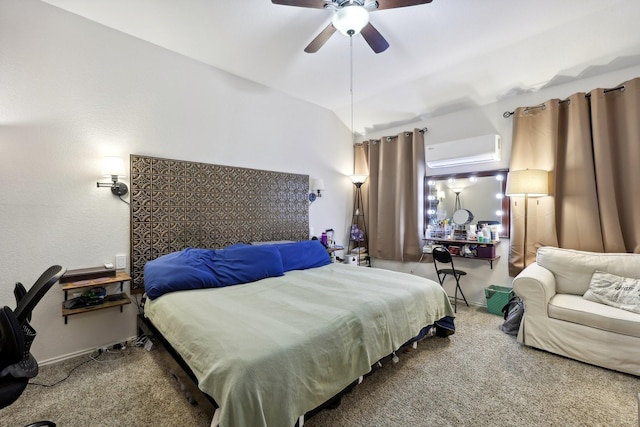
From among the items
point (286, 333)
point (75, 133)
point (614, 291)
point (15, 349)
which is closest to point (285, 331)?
point (286, 333)

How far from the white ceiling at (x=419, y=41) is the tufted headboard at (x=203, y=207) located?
1.26 metres

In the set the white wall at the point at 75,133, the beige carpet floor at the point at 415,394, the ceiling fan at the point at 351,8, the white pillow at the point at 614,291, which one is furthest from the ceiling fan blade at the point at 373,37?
the white pillow at the point at 614,291

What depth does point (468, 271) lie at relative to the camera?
385 cm

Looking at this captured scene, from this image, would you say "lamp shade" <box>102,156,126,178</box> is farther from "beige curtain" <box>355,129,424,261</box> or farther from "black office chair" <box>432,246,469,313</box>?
"black office chair" <box>432,246,469,313</box>

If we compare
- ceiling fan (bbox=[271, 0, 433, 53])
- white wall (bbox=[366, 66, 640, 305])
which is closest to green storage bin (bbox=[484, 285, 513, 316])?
white wall (bbox=[366, 66, 640, 305])

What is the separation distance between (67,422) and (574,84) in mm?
5338

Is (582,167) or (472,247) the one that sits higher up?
(582,167)

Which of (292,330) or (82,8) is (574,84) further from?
(82,8)

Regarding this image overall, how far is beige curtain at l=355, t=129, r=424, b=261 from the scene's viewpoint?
13.9 ft

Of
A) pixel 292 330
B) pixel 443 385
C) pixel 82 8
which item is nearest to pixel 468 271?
pixel 443 385

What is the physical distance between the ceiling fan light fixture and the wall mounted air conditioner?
7.77 feet

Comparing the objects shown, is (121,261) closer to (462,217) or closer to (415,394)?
(415,394)

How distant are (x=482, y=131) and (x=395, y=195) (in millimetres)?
1482

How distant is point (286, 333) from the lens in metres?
1.52
